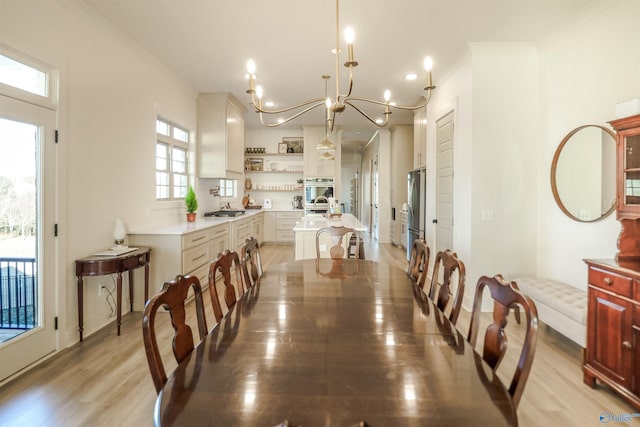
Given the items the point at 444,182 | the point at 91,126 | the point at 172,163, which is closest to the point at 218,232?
the point at 172,163

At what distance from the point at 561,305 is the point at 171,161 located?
485cm

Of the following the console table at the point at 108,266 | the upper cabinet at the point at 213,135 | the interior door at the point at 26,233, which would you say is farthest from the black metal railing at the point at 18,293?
the upper cabinet at the point at 213,135

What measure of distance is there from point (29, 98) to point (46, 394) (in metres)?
2.04

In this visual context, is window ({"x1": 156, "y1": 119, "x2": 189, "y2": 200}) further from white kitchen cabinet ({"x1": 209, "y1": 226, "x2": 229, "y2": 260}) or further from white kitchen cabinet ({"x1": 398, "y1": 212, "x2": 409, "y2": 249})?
white kitchen cabinet ({"x1": 398, "y1": 212, "x2": 409, "y2": 249})

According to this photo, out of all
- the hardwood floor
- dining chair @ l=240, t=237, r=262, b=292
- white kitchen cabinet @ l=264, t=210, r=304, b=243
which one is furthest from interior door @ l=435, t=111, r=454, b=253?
white kitchen cabinet @ l=264, t=210, r=304, b=243

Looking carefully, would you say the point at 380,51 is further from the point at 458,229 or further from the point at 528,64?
the point at 458,229

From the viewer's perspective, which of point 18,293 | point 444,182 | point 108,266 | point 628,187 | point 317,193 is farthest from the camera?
point 317,193

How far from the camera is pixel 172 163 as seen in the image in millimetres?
4988

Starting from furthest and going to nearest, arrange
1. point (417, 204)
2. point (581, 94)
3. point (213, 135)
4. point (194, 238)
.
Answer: point (417, 204)
point (213, 135)
point (194, 238)
point (581, 94)

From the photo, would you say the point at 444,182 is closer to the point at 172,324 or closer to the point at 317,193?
the point at 317,193

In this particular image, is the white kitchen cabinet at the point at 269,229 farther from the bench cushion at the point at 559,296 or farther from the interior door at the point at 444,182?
the bench cushion at the point at 559,296

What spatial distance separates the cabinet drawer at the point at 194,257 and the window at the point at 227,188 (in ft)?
9.25

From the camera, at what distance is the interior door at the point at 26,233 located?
2355 mm

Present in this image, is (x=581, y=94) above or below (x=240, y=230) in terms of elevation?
above
